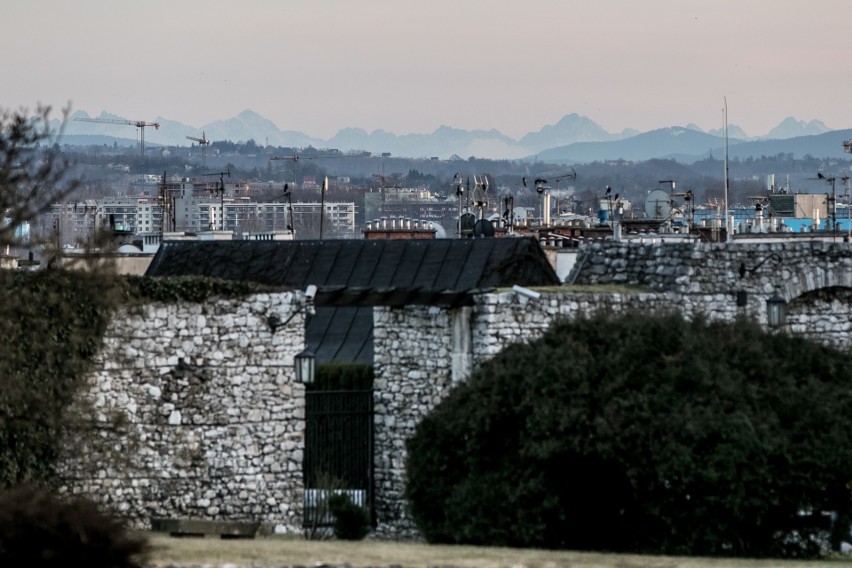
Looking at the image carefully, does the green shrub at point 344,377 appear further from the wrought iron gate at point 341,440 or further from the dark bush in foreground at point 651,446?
the dark bush in foreground at point 651,446

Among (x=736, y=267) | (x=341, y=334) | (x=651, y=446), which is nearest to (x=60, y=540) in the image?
(x=651, y=446)

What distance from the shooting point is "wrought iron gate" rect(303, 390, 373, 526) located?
25625 mm

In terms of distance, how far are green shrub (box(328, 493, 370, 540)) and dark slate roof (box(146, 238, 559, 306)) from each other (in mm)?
8540

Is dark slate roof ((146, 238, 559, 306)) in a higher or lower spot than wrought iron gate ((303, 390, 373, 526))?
higher

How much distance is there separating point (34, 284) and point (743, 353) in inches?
334

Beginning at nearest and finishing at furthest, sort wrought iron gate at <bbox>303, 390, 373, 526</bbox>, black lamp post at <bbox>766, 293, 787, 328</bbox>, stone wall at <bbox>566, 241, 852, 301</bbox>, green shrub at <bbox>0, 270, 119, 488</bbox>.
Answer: green shrub at <bbox>0, 270, 119, 488</bbox> → black lamp post at <bbox>766, 293, 787, 328</bbox> → wrought iron gate at <bbox>303, 390, 373, 526</bbox> → stone wall at <bbox>566, 241, 852, 301</bbox>

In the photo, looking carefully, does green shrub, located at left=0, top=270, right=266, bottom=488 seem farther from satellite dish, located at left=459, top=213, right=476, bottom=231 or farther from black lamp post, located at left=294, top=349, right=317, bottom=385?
satellite dish, located at left=459, top=213, right=476, bottom=231

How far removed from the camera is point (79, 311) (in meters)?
23.0

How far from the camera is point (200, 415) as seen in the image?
78.4 feet

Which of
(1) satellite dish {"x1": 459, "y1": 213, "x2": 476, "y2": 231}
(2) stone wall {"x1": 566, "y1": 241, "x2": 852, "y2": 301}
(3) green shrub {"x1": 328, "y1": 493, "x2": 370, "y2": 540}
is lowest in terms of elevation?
(3) green shrub {"x1": 328, "y1": 493, "x2": 370, "y2": 540}

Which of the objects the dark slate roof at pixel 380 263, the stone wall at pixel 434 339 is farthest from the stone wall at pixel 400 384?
the dark slate roof at pixel 380 263

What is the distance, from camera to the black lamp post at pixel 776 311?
2514 centimetres

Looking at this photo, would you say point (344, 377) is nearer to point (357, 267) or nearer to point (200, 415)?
point (200, 415)

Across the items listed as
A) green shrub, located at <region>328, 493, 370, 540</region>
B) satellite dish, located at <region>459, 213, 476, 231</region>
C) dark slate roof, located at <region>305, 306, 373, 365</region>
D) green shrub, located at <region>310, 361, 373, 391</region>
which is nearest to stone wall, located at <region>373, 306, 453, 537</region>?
green shrub, located at <region>310, 361, 373, 391</region>
